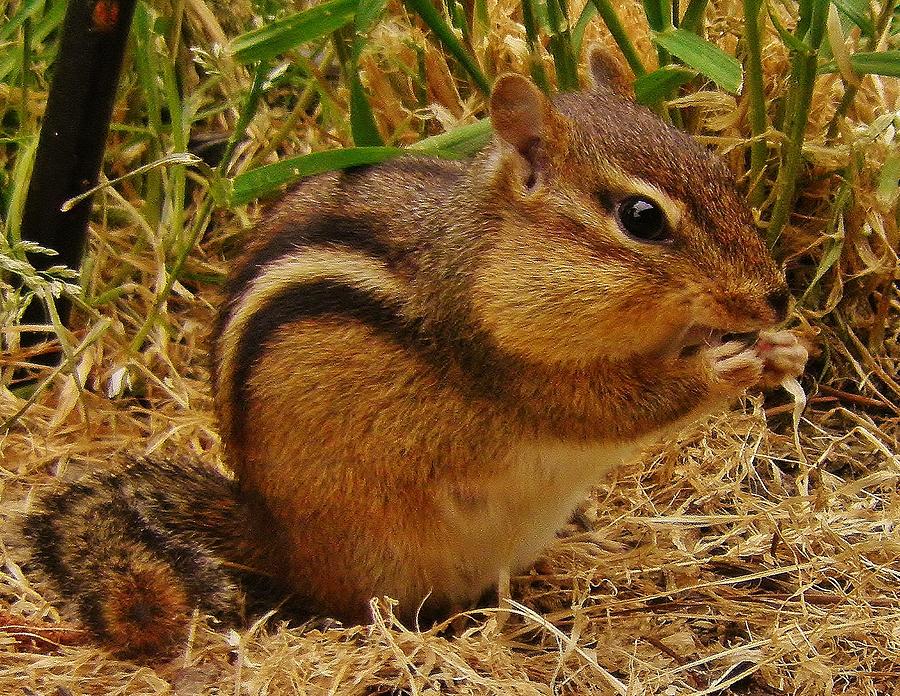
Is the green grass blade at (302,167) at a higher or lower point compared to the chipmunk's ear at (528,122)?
lower

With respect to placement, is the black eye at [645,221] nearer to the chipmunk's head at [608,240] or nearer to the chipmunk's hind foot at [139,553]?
the chipmunk's head at [608,240]

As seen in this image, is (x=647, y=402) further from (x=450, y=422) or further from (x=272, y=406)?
(x=272, y=406)

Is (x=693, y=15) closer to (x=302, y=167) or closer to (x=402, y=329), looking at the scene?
(x=302, y=167)

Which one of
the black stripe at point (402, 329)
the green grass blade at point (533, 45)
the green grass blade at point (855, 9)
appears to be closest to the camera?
the black stripe at point (402, 329)

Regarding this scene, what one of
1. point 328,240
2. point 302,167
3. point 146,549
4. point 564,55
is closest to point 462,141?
point 564,55

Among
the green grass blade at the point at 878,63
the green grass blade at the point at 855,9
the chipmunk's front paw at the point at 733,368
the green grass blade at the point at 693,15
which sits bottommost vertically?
the chipmunk's front paw at the point at 733,368

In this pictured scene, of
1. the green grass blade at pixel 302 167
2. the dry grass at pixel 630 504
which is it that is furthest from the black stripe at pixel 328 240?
the dry grass at pixel 630 504

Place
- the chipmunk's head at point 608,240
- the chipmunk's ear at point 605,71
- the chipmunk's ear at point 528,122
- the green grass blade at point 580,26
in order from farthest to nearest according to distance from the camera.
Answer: the green grass blade at point 580,26 → the chipmunk's ear at point 605,71 → the chipmunk's ear at point 528,122 → the chipmunk's head at point 608,240

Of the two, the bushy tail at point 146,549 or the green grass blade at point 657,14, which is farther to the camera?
the green grass blade at point 657,14

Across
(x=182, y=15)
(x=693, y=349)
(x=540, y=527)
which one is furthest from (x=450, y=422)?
(x=182, y=15)
